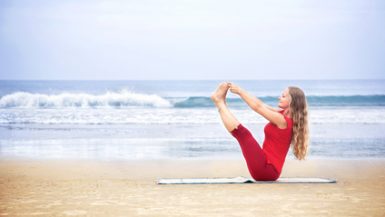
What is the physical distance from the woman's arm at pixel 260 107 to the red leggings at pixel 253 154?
0.29 m

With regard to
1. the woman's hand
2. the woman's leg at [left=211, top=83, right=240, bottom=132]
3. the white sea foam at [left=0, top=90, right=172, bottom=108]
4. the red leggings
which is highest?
the woman's hand

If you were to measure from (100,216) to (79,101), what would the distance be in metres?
22.3

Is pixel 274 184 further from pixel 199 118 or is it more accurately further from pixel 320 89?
pixel 320 89

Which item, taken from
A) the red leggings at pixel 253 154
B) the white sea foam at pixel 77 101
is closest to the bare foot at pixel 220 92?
the red leggings at pixel 253 154

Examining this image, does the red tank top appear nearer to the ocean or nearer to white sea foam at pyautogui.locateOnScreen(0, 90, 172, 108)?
the ocean

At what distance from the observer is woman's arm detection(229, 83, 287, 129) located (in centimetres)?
614

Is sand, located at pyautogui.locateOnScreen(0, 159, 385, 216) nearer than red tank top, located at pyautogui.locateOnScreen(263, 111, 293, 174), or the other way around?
sand, located at pyautogui.locateOnScreen(0, 159, 385, 216)

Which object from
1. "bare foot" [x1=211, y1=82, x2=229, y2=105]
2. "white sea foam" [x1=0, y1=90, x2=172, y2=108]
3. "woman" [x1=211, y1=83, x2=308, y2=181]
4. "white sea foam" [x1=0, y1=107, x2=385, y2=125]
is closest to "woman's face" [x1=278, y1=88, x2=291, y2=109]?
"woman" [x1=211, y1=83, x2=308, y2=181]

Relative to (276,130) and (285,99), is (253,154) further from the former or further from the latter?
(285,99)

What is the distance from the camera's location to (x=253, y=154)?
639cm

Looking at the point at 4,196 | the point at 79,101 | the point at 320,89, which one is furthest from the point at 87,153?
the point at 320,89

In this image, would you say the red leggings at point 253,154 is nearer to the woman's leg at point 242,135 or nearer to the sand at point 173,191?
the woman's leg at point 242,135

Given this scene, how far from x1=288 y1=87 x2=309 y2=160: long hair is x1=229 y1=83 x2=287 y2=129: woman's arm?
5.2 inches

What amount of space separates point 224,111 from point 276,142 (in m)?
0.67
